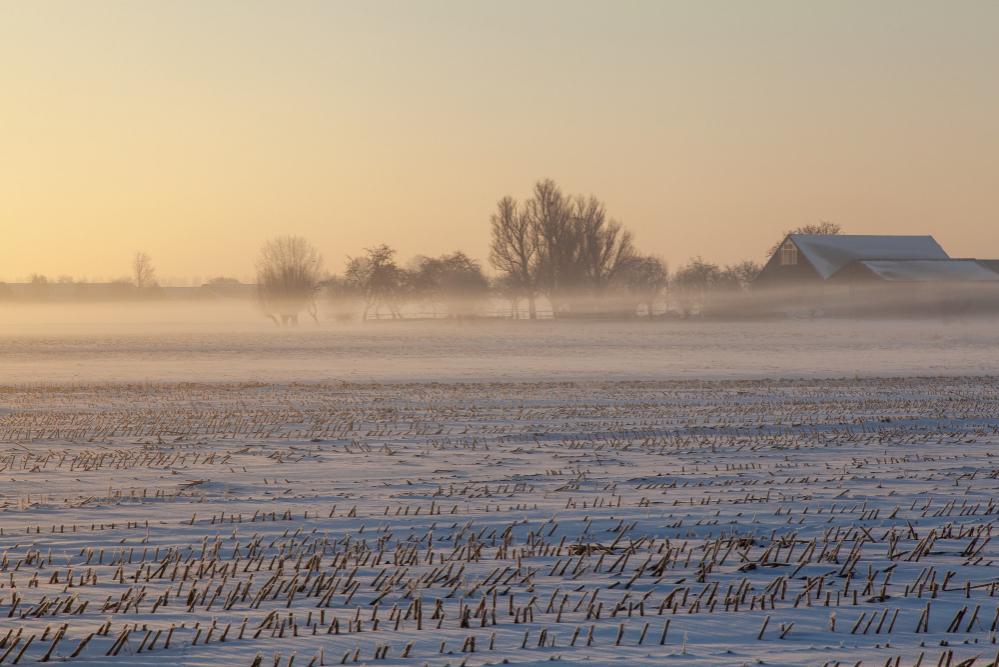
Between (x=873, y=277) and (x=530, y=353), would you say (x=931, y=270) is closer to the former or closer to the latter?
(x=873, y=277)

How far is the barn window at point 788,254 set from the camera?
89500mm

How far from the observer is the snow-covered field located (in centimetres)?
644

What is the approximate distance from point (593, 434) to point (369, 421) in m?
4.58

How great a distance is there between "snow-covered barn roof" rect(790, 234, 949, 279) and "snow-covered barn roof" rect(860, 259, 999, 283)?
147 centimetres

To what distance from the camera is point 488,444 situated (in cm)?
1817

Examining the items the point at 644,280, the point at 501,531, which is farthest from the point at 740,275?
the point at 501,531

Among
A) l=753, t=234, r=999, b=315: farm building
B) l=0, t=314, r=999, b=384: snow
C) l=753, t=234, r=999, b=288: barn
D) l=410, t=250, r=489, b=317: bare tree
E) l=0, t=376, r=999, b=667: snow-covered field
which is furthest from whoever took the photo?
l=410, t=250, r=489, b=317: bare tree

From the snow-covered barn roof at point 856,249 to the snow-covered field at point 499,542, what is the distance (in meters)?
67.8

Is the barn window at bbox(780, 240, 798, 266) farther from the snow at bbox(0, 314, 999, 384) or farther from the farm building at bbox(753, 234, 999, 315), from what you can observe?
the snow at bbox(0, 314, 999, 384)

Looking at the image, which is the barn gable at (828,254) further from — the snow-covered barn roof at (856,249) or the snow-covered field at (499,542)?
the snow-covered field at (499,542)

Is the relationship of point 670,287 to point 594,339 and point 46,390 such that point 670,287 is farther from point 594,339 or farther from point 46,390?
point 46,390

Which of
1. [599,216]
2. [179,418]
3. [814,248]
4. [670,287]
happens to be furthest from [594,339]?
[670,287]

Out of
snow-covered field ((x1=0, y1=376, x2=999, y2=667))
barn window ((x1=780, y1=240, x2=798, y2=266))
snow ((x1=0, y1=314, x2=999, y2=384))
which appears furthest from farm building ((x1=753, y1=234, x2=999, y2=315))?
snow-covered field ((x1=0, y1=376, x2=999, y2=667))

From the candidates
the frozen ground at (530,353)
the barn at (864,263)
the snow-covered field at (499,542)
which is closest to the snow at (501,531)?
the snow-covered field at (499,542)
